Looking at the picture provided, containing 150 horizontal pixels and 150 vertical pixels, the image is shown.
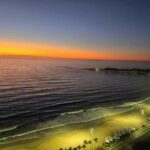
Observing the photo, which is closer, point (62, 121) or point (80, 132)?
point (80, 132)

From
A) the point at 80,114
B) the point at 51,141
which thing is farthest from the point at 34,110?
the point at 51,141

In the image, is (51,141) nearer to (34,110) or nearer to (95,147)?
(95,147)

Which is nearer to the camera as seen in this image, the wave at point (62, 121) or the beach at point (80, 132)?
the beach at point (80, 132)

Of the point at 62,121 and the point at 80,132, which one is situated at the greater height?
the point at 80,132

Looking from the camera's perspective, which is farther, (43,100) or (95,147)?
(43,100)

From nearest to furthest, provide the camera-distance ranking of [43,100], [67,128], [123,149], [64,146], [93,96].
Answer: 1. [123,149]
2. [64,146]
3. [67,128]
4. [43,100]
5. [93,96]

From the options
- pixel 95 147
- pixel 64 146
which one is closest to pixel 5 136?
pixel 64 146

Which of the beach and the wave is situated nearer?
the beach

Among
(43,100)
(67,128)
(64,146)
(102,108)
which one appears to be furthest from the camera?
(43,100)

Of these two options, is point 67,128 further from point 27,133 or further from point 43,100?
point 43,100
